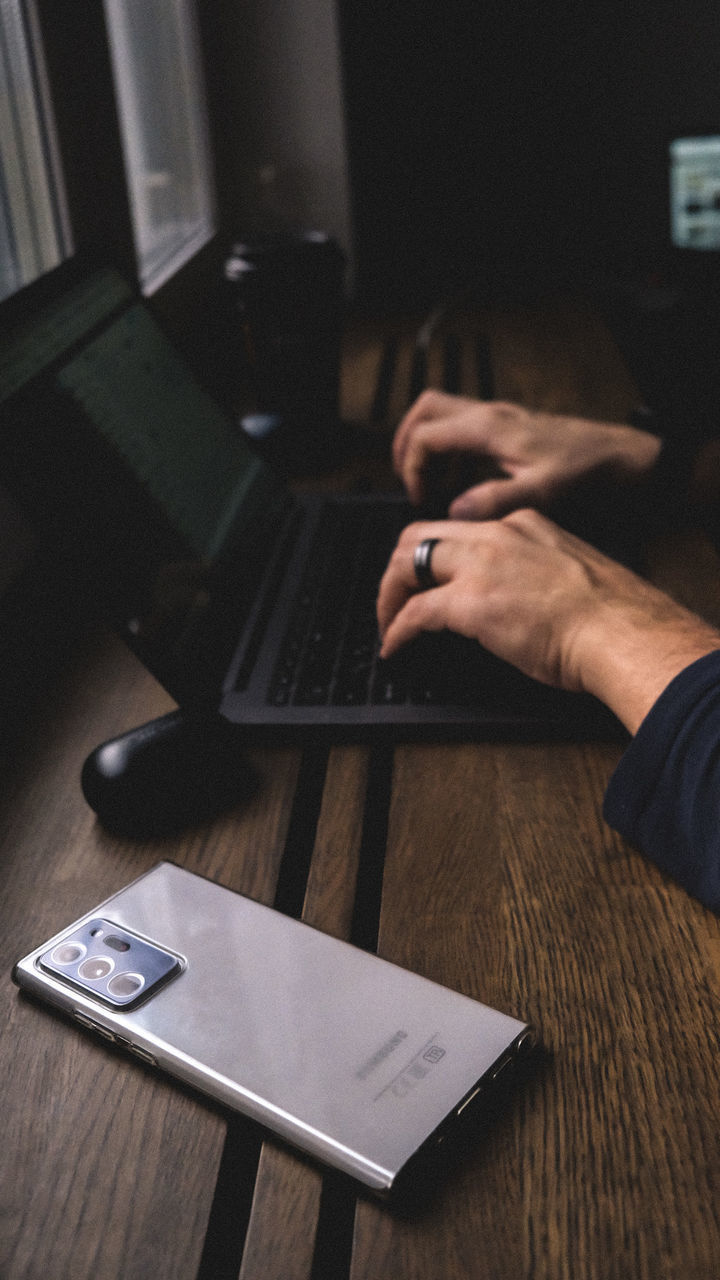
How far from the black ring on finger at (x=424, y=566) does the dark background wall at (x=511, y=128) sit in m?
1.49

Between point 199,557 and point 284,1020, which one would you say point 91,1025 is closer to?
point 284,1020

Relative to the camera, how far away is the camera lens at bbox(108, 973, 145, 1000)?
1.48 feet

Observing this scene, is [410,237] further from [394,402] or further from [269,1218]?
[269,1218]

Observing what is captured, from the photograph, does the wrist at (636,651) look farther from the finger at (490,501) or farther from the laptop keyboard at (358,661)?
the finger at (490,501)

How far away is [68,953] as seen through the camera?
1.56 feet

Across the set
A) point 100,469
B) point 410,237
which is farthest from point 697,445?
point 410,237

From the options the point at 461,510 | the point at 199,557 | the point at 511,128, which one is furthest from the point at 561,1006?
the point at 511,128

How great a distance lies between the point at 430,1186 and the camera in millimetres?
378

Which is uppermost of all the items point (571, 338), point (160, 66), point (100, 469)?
point (160, 66)

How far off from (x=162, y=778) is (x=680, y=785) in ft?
0.94

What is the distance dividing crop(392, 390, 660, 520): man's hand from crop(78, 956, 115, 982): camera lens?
0.61 m

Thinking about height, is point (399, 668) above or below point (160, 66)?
below

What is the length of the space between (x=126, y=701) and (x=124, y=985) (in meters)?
0.30

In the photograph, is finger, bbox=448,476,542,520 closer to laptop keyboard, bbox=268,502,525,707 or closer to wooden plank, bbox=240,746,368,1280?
laptop keyboard, bbox=268,502,525,707
